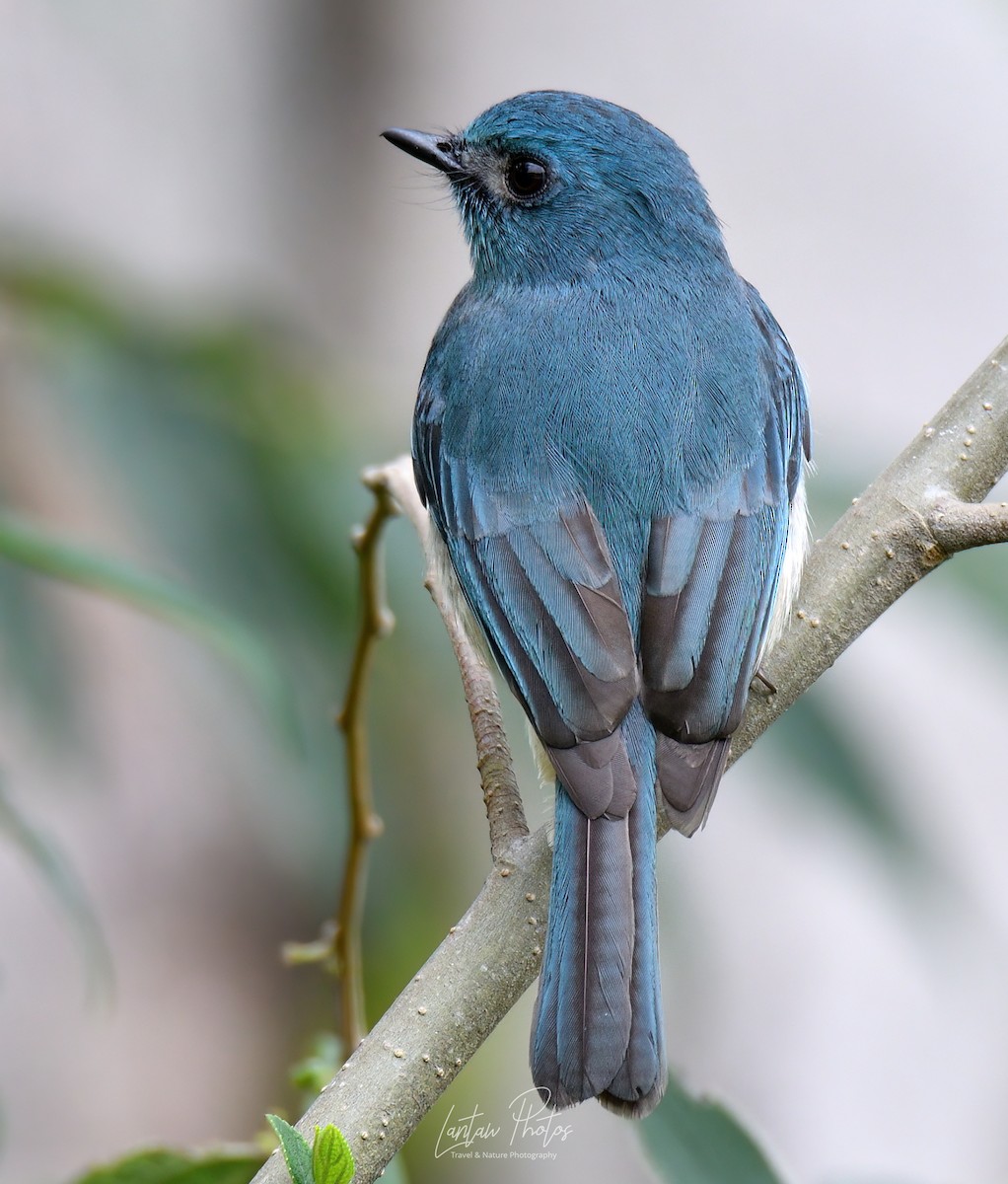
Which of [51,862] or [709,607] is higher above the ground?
[709,607]

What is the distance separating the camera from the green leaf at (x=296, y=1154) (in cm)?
135

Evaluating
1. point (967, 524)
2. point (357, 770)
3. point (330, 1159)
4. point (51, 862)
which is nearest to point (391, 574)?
point (357, 770)

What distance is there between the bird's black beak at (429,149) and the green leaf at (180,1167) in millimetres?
1909

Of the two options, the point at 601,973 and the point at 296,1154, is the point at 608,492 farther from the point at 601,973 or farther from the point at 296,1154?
the point at 296,1154

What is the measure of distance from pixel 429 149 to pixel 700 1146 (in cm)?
195

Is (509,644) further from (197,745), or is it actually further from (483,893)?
(197,745)

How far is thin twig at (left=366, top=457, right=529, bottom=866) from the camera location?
79.7 inches

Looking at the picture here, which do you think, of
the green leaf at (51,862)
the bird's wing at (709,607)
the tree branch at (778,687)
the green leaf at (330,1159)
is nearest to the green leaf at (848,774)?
the bird's wing at (709,607)

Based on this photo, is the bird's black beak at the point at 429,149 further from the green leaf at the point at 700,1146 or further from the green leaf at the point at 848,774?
the green leaf at the point at 700,1146

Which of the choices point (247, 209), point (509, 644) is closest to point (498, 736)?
point (509, 644)

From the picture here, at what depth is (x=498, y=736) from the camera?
7.20 ft

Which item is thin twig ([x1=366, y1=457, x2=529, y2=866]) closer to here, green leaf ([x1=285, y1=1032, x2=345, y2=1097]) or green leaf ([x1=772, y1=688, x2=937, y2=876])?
green leaf ([x1=285, y1=1032, x2=345, y2=1097])

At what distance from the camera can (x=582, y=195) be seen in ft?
9.44

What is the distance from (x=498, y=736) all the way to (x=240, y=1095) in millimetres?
3879
